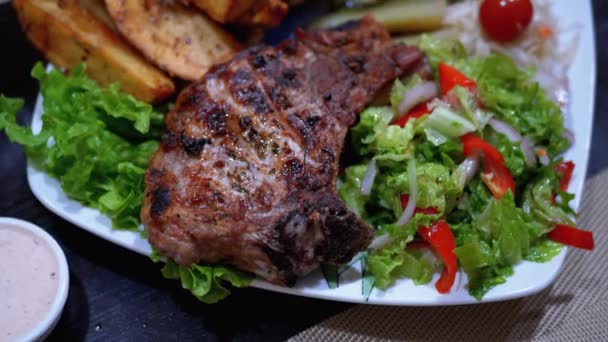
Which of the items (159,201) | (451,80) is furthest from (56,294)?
(451,80)

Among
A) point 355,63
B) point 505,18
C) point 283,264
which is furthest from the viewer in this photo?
point 505,18

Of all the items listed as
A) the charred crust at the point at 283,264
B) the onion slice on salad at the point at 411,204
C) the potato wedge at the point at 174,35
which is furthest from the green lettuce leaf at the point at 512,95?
the charred crust at the point at 283,264

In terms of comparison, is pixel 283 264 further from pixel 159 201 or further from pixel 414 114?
pixel 414 114

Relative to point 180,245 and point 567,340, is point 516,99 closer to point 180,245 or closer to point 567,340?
point 567,340

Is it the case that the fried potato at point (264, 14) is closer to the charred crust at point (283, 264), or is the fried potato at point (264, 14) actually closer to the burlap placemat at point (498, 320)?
the charred crust at point (283, 264)

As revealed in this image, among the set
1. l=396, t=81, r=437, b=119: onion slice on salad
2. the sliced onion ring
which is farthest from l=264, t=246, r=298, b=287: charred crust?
l=396, t=81, r=437, b=119: onion slice on salad

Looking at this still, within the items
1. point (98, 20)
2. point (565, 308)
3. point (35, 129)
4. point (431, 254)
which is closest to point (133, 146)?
point (35, 129)

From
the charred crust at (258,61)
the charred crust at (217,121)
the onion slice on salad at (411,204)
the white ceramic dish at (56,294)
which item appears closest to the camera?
the white ceramic dish at (56,294)
